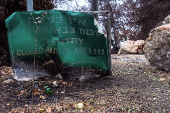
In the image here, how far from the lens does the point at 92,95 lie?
8.35 feet

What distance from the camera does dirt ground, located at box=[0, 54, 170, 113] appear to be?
2.09m

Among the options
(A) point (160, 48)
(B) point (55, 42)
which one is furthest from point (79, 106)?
(A) point (160, 48)

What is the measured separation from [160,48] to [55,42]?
2.67m

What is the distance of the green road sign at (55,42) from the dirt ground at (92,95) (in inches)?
13.2

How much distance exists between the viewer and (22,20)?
2967mm

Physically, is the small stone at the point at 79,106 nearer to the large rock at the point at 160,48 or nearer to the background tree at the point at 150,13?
the large rock at the point at 160,48

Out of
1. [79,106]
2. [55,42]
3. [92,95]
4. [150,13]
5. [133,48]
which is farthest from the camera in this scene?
[150,13]

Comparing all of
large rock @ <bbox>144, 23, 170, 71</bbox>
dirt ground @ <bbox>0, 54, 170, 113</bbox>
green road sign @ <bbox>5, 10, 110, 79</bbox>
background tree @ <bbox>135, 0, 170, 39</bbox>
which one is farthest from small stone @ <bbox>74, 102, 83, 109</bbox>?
background tree @ <bbox>135, 0, 170, 39</bbox>

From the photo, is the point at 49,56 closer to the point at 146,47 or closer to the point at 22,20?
the point at 22,20

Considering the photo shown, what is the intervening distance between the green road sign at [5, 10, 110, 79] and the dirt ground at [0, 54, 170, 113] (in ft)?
1.10

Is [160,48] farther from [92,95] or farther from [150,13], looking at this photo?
[150,13]

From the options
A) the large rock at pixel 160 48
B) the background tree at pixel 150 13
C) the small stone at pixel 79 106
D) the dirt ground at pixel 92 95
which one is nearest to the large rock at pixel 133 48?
the background tree at pixel 150 13

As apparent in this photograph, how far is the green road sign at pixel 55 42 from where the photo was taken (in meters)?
2.98

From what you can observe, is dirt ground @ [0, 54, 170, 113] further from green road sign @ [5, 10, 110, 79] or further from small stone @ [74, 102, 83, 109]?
green road sign @ [5, 10, 110, 79]
